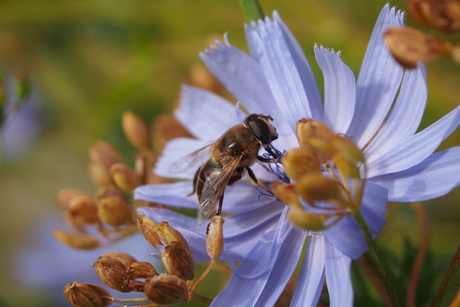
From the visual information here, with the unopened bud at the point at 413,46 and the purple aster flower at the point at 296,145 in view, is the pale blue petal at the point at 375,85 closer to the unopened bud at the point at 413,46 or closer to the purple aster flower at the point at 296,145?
the purple aster flower at the point at 296,145

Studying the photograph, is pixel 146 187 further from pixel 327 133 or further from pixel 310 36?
pixel 310 36

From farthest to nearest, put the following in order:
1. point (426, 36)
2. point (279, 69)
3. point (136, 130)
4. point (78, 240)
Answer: point (136, 130), point (78, 240), point (279, 69), point (426, 36)

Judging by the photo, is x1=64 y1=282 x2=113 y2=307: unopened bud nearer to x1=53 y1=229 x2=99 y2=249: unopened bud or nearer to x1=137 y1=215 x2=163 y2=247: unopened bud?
x1=137 y1=215 x2=163 y2=247: unopened bud

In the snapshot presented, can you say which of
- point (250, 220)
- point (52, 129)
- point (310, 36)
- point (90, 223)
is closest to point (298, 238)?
point (250, 220)

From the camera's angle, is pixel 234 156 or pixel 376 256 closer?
pixel 376 256

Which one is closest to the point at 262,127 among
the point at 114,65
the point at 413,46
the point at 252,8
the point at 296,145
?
the point at 296,145

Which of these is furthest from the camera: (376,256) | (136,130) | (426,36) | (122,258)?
(136,130)

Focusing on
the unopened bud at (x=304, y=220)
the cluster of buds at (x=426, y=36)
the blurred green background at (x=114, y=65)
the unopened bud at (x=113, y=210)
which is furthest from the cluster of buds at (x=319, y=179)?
the blurred green background at (x=114, y=65)

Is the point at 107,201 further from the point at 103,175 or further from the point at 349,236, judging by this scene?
the point at 349,236
